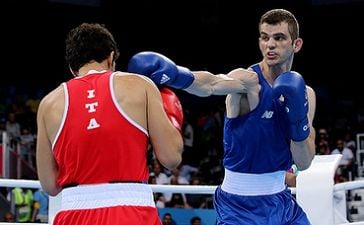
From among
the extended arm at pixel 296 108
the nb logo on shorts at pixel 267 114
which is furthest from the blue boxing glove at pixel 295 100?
the nb logo on shorts at pixel 267 114

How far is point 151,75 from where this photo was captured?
2.16 meters

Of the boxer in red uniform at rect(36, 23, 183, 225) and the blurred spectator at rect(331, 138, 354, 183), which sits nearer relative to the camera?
the boxer in red uniform at rect(36, 23, 183, 225)

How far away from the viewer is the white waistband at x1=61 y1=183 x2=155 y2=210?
6.68 feet

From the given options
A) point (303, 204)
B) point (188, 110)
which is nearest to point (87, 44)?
point (303, 204)

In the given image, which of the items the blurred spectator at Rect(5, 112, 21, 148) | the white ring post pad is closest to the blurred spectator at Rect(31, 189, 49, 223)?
the blurred spectator at Rect(5, 112, 21, 148)

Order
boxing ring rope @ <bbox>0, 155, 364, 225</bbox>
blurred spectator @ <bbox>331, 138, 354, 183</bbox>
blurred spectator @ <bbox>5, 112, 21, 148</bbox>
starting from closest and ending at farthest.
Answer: boxing ring rope @ <bbox>0, 155, 364, 225</bbox> → blurred spectator @ <bbox>331, 138, 354, 183</bbox> → blurred spectator @ <bbox>5, 112, 21, 148</bbox>

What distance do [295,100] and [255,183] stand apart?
0.41 metres

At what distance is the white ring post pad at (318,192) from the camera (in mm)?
3324

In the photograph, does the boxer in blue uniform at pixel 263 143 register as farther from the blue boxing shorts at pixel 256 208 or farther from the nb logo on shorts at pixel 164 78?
the nb logo on shorts at pixel 164 78

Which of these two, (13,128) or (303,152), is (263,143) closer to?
(303,152)

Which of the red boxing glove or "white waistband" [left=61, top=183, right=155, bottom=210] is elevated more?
the red boxing glove

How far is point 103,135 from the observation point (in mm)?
2012

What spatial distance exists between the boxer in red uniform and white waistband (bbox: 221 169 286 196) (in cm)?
83

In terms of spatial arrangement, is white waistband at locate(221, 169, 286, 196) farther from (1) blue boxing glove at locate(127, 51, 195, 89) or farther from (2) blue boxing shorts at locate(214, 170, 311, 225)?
(1) blue boxing glove at locate(127, 51, 195, 89)
